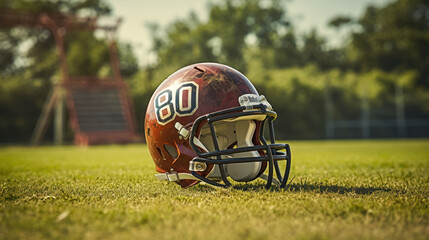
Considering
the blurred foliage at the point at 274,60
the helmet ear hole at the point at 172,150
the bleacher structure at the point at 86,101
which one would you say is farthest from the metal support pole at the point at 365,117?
the helmet ear hole at the point at 172,150

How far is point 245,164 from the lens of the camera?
2850mm

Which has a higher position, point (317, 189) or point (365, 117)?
point (317, 189)

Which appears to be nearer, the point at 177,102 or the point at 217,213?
the point at 217,213

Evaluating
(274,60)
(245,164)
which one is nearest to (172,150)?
(245,164)

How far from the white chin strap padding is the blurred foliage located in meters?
17.6

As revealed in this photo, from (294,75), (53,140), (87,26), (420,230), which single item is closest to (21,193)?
(420,230)

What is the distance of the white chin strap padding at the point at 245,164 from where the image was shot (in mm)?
2816

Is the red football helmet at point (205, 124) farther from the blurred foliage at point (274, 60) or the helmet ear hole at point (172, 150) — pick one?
the blurred foliage at point (274, 60)

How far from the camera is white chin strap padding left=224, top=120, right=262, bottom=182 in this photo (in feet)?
9.24

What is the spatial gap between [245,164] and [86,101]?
15.5m

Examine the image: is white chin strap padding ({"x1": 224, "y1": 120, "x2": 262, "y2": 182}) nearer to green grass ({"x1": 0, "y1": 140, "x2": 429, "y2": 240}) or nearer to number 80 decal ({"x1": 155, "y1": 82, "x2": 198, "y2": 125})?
green grass ({"x1": 0, "y1": 140, "x2": 429, "y2": 240})

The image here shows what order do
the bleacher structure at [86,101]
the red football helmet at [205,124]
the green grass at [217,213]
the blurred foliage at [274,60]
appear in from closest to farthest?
1. the green grass at [217,213]
2. the red football helmet at [205,124]
3. the bleacher structure at [86,101]
4. the blurred foliage at [274,60]

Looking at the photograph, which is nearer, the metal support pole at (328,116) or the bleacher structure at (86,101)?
the bleacher structure at (86,101)

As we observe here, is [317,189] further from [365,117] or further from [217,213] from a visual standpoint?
[365,117]
